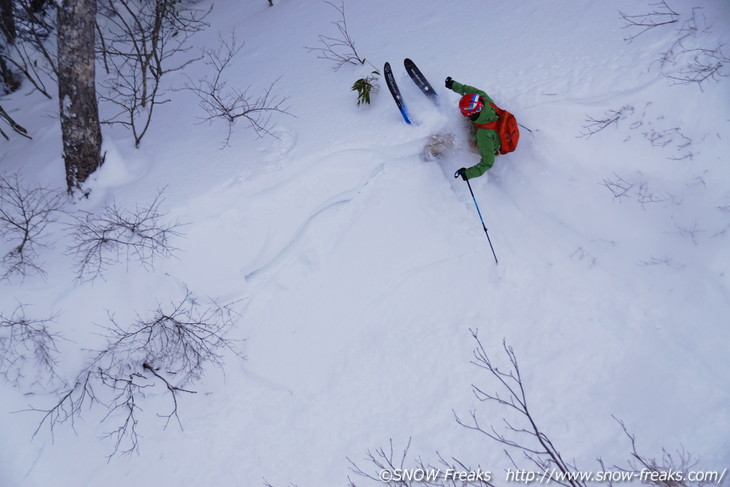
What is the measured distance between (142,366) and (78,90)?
3.66 meters

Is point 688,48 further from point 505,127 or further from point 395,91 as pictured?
point 395,91

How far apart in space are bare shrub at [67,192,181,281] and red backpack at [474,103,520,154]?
4.28m

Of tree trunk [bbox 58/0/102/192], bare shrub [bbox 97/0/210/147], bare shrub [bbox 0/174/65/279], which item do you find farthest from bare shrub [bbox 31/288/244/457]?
bare shrub [bbox 97/0/210/147]

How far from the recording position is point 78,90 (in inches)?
248

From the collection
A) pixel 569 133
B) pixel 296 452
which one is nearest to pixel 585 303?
pixel 569 133

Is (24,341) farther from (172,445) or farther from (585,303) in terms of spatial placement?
(585,303)

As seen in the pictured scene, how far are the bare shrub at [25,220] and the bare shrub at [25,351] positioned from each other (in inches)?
27.0

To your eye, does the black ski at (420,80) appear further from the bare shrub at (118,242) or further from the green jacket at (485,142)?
the bare shrub at (118,242)

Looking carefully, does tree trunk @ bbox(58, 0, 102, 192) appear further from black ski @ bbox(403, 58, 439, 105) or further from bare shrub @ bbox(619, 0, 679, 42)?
bare shrub @ bbox(619, 0, 679, 42)

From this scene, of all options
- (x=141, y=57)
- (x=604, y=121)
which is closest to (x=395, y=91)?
(x=604, y=121)

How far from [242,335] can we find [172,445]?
1502 mm

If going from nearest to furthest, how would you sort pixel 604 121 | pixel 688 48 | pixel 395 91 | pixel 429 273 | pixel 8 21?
pixel 688 48 → pixel 604 121 → pixel 429 273 → pixel 395 91 → pixel 8 21

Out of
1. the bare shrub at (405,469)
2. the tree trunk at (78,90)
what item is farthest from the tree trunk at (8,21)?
the bare shrub at (405,469)

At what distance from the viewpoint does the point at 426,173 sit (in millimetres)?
6844
